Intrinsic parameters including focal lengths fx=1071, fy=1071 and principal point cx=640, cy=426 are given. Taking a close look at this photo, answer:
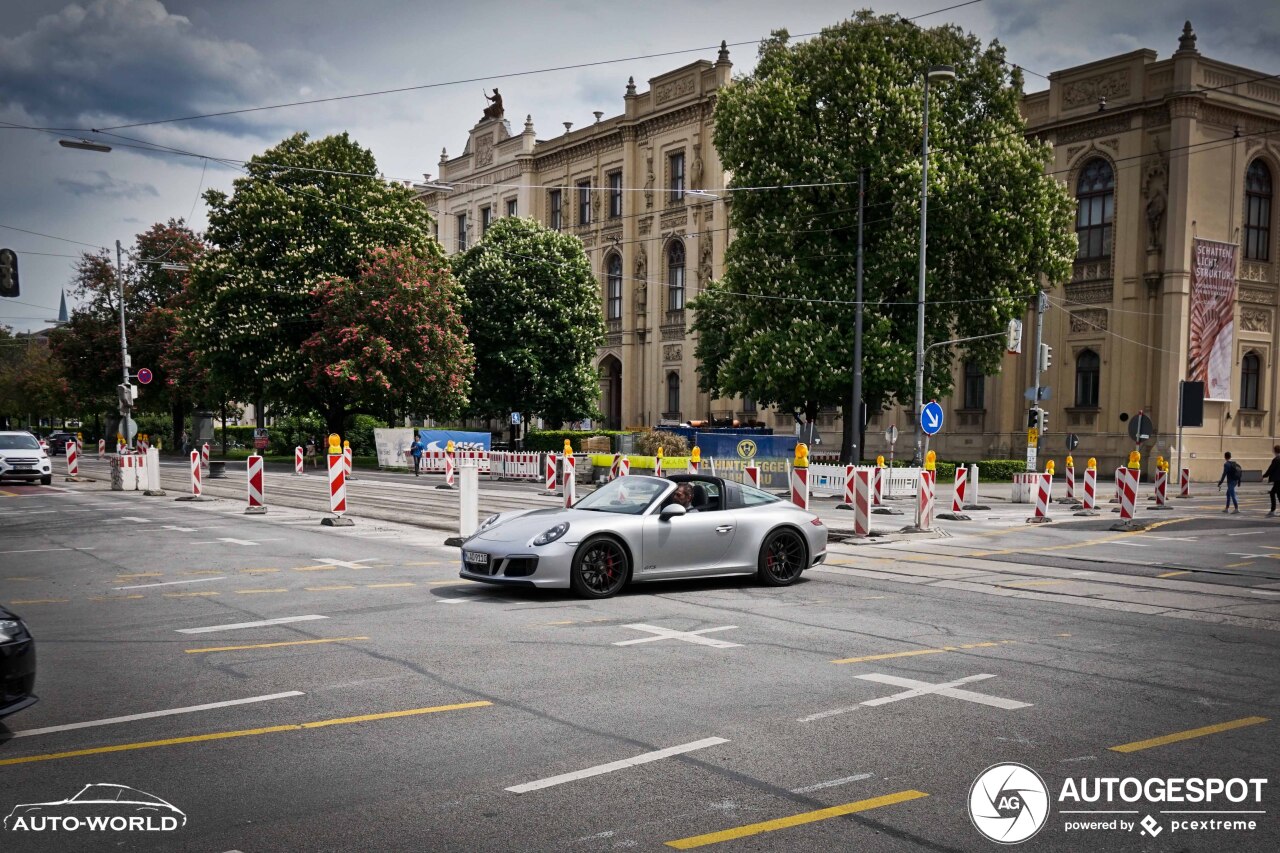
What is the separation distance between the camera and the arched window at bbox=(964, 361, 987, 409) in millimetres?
46625

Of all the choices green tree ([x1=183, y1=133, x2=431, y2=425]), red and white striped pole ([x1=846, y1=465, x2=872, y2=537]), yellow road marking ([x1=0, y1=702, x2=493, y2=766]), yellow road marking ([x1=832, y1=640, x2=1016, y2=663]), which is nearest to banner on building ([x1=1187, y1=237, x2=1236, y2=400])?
red and white striped pole ([x1=846, y1=465, x2=872, y2=537])

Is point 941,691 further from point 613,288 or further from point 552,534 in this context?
→ point 613,288

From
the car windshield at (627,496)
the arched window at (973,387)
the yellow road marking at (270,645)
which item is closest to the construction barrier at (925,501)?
the car windshield at (627,496)

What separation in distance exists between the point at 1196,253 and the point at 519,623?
38.5 metres

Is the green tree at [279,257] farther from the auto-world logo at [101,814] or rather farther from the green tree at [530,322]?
the auto-world logo at [101,814]

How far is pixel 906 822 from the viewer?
15.1ft

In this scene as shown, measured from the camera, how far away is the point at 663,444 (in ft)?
116

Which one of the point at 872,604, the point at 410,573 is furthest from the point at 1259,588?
the point at 410,573

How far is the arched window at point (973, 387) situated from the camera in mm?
46625

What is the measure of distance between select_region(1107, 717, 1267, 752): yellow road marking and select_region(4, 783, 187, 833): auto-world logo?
15.3 feet

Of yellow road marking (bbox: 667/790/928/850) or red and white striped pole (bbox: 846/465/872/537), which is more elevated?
red and white striped pole (bbox: 846/465/872/537)

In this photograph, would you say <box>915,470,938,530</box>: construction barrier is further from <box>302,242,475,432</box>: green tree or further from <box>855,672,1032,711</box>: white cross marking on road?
<box>302,242,475,432</box>: green tree

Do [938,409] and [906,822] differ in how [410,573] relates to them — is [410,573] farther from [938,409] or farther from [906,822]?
[938,409]

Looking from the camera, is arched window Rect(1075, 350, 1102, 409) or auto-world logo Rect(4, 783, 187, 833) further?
arched window Rect(1075, 350, 1102, 409)
